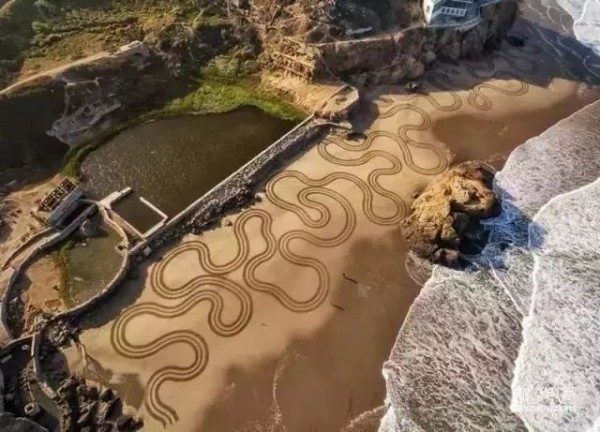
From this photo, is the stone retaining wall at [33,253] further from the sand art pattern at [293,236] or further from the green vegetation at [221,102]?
the green vegetation at [221,102]

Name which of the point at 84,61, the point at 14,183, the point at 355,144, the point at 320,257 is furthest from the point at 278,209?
the point at 84,61

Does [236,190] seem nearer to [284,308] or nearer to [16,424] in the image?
[284,308]

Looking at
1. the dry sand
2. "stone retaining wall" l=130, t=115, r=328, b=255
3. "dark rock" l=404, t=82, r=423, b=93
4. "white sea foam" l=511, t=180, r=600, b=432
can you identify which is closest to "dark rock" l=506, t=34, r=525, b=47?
"dark rock" l=404, t=82, r=423, b=93

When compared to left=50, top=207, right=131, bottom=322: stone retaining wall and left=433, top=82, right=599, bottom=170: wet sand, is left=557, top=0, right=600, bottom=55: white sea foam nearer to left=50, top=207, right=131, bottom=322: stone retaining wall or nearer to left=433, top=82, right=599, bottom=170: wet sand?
left=433, top=82, right=599, bottom=170: wet sand

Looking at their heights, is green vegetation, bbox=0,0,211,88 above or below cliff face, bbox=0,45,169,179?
above

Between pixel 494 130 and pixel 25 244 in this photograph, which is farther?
pixel 494 130

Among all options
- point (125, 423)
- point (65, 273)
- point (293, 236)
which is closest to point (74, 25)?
point (65, 273)
